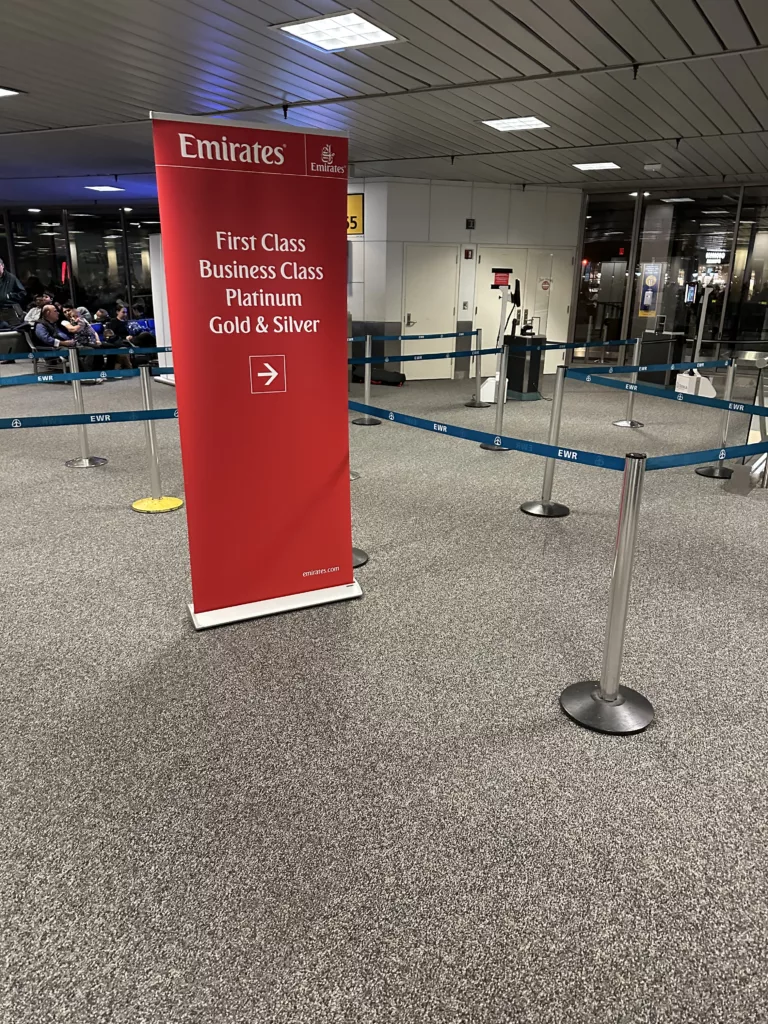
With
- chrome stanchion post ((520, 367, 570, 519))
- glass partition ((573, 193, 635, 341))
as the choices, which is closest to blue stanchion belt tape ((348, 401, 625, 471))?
chrome stanchion post ((520, 367, 570, 519))

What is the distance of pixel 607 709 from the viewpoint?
315 centimetres

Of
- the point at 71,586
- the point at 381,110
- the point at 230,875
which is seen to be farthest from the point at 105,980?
the point at 381,110

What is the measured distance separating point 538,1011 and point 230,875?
1.01 m

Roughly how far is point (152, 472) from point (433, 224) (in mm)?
8573

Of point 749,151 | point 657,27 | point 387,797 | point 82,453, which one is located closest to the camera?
point 387,797

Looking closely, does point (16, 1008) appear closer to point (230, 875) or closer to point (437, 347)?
point (230, 875)

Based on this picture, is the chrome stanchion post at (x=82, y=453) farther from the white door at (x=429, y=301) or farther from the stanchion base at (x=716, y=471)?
the white door at (x=429, y=301)

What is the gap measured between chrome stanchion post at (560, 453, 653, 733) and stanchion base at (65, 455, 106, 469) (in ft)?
18.1

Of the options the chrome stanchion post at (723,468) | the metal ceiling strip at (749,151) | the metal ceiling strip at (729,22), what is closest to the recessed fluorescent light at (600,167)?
the metal ceiling strip at (749,151)

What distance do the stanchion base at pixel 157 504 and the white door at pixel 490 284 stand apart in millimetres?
8215

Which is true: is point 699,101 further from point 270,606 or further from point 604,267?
point 604,267

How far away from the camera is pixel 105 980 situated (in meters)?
1.94

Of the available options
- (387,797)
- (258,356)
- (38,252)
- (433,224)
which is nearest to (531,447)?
(258,356)

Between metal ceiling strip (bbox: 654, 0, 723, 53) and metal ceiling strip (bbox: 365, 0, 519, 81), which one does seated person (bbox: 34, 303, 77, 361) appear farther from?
metal ceiling strip (bbox: 654, 0, 723, 53)
